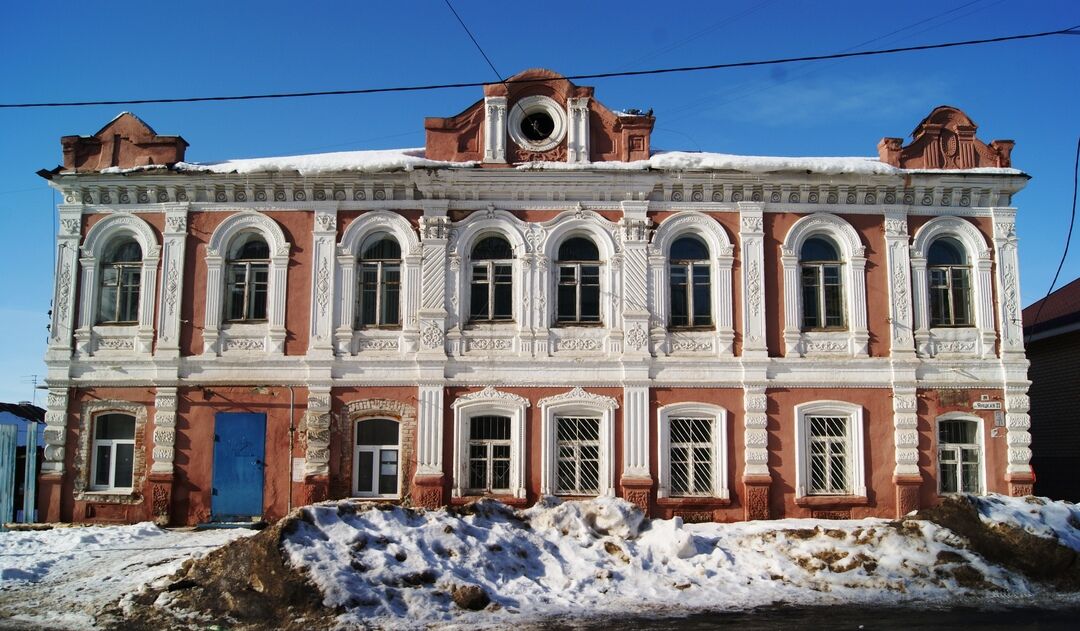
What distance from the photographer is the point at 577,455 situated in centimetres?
1474

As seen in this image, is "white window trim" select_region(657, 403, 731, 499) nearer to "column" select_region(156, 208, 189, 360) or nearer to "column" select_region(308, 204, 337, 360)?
"column" select_region(308, 204, 337, 360)

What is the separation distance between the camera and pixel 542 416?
14688mm

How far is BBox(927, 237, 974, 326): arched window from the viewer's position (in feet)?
50.3

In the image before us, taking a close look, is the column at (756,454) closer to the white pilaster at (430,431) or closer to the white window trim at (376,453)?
the white pilaster at (430,431)

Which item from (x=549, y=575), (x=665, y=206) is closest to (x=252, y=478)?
(x=549, y=575)

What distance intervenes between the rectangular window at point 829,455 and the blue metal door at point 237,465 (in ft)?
32.6

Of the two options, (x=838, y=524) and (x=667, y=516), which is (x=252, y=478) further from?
(x=838, y=524)

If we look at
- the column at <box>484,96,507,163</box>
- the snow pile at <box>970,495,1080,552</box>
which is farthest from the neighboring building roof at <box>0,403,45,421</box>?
the snow pile at <box>970,495,1080,552</box>

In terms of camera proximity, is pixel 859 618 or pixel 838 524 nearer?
pixel 859 618

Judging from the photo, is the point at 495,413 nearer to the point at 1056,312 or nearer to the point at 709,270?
the point at 709,270

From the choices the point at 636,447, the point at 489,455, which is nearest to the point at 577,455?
the point at 636,447

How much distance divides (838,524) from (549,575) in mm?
5585

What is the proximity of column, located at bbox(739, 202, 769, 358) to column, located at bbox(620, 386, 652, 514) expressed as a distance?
2.12 meters

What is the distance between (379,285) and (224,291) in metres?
2.90
